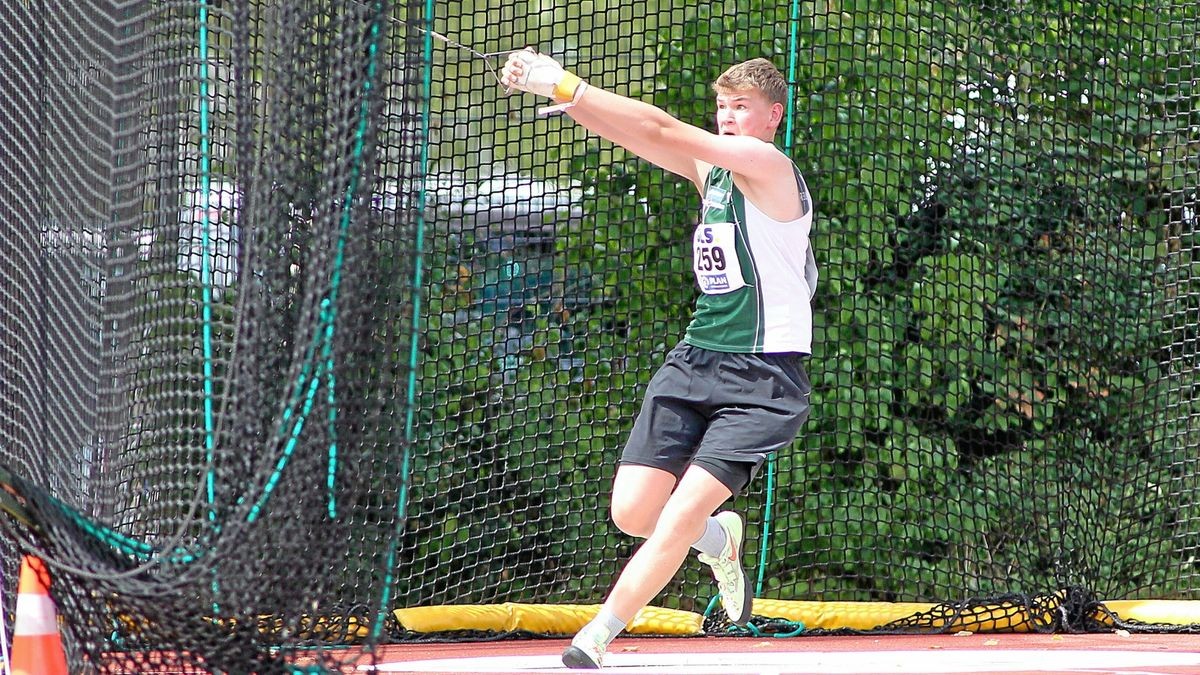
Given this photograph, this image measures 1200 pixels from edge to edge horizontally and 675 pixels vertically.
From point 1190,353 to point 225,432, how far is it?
5.29 meters

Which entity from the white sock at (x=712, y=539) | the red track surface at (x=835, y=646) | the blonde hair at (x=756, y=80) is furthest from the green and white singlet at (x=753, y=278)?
the red track surface at (x=835, y=646)

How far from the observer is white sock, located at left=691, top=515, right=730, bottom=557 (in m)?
5.10

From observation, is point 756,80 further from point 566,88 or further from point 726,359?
point 726,359

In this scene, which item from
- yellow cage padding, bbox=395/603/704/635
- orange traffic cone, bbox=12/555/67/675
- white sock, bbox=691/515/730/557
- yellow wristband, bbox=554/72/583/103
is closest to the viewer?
orange traffic cone, bbox=12/555/67/675

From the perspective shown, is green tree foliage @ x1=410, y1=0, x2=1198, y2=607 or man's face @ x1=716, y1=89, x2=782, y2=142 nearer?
man's face @ x1=716, y1=89, x2=782, y2=142

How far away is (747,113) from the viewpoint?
4699 mm

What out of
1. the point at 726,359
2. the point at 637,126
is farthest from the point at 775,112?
the point at 726,359

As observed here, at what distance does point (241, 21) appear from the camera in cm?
337

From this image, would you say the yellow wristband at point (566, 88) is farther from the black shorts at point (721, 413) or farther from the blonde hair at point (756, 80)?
the black shorts at point (721, 413)

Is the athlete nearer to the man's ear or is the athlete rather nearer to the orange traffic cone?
the man's ear

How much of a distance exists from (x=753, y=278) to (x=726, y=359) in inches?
11.4

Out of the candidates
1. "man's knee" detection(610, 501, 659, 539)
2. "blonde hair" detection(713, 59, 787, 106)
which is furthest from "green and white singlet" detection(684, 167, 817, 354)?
"man's knee" detection(610, 501, 659, 539)

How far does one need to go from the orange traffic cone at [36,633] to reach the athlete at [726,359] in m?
1.56

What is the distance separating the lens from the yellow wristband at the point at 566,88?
4.15 meters
